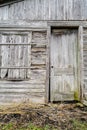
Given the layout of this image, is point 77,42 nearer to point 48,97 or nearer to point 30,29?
point 30,29

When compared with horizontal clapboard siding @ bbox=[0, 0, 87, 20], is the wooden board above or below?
below

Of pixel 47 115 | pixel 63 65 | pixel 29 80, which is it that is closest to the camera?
pixel 47 115

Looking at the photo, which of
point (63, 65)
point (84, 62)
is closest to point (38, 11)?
point (63, 65)

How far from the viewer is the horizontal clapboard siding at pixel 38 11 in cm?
596

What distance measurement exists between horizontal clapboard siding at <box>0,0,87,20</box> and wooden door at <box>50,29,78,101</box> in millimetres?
461

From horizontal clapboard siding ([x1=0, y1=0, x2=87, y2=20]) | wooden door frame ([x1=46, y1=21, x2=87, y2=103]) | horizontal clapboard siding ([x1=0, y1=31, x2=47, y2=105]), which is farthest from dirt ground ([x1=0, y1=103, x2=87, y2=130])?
horizontal clapboard siding ([x1=0, y1=0, x2=87, y2=20])

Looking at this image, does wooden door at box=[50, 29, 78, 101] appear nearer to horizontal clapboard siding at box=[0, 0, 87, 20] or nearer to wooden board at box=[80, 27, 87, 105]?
wooden board at box=[80, 27, 87, 105]

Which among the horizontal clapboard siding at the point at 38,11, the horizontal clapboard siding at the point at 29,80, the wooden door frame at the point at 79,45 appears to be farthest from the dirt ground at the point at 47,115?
the horizontal clapboard siding at the point at 38,11

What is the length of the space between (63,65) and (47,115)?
1835mm

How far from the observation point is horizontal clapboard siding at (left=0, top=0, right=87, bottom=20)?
596cm

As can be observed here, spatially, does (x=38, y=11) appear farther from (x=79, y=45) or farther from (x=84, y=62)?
(x=84, y=62)

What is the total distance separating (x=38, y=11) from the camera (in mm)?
5965

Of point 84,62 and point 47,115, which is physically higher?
point 84,62

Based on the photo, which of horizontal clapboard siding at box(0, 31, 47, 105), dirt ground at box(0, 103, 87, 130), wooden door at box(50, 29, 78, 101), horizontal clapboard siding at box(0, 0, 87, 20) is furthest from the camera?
wooden door at box(50, 29, 78, 101)
